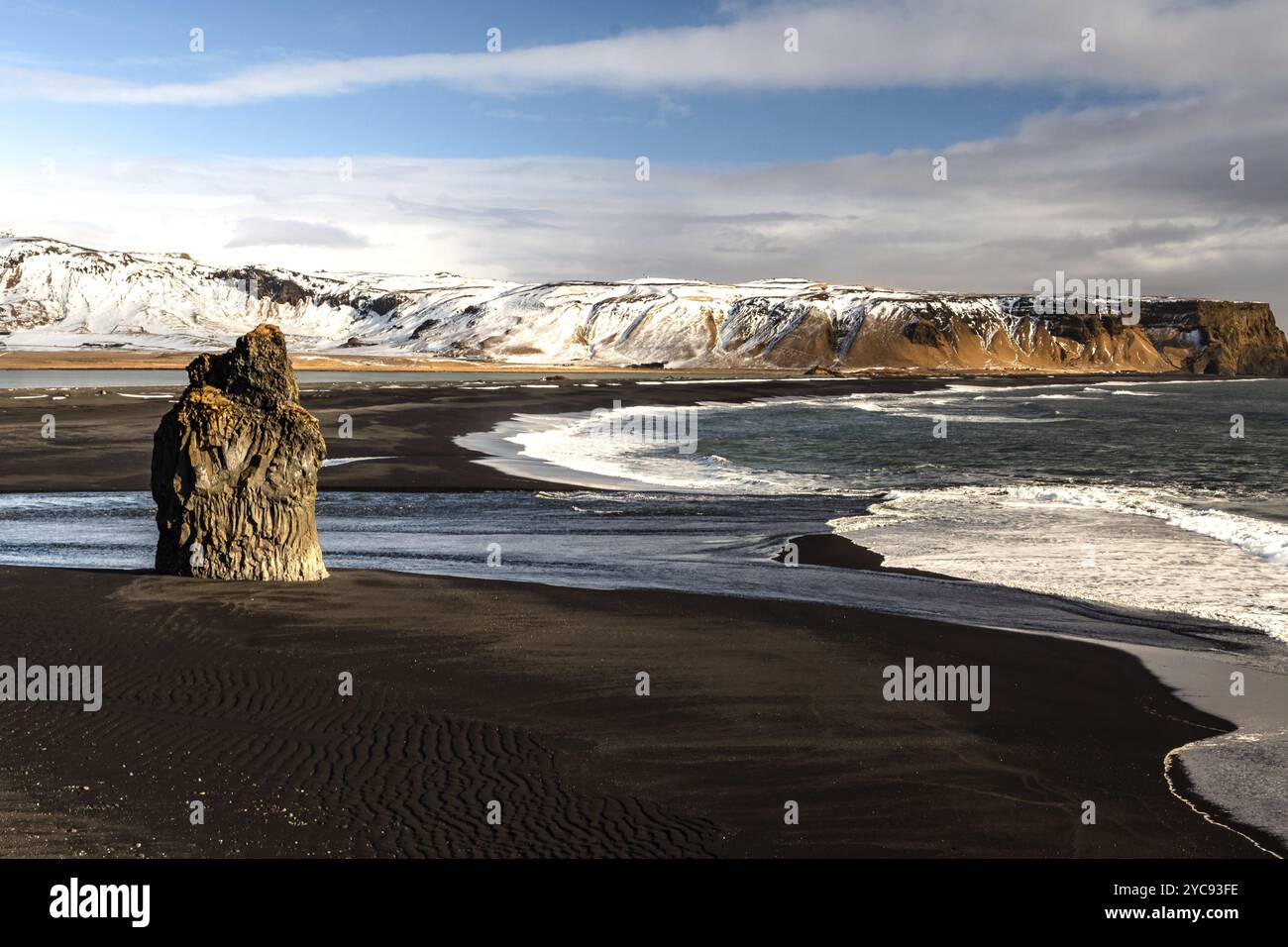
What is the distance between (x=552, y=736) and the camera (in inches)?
338

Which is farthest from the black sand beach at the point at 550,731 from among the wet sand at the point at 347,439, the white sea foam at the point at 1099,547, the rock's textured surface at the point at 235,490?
the wet sand at the point at 347,439

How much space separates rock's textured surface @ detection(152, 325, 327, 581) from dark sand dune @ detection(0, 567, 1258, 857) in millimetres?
589

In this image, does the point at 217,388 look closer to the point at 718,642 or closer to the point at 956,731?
the point at 718,642

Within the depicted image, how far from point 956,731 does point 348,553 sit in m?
11.5

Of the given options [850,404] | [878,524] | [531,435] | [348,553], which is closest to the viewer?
[348,553]

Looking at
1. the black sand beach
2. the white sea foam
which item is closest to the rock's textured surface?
the black sand beach

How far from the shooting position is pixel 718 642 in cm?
1186

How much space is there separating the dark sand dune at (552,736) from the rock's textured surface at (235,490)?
0.59m

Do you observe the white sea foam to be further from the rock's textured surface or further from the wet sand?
the wet sand

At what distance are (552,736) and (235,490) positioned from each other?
23.1 ft

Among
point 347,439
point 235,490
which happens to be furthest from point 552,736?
point 347,439

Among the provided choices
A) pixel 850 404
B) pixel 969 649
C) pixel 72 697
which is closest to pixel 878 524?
pixel 969 649

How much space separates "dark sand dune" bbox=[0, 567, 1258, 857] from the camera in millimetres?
6824

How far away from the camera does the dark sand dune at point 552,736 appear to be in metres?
6.82
